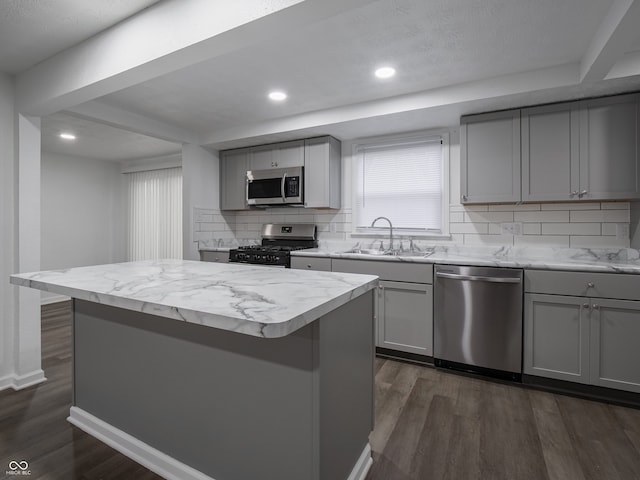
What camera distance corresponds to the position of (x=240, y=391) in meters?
1.36

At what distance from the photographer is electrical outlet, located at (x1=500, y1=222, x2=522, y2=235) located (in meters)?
3.02

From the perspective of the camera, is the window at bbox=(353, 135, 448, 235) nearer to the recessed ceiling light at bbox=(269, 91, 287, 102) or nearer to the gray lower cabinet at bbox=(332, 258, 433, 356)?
the gray lower cabinet at bbox=(332, 258, 433, 356)

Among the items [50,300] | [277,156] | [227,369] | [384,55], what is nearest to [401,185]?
[277,156]

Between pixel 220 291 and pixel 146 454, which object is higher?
pixel 220 291

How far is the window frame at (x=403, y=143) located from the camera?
132 inches

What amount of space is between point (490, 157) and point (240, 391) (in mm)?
2666

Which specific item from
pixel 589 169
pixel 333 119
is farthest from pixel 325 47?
Answer: pixel 589 169

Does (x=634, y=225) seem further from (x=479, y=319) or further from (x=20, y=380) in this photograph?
(x=20, y=380)

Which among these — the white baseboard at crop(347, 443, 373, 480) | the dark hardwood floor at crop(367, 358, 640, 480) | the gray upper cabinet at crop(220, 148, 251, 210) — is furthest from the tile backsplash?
the white baseboard at crop(347, 443, 373, 480)

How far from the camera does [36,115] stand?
257cm

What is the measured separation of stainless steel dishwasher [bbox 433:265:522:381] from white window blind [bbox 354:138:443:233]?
2.87 ft

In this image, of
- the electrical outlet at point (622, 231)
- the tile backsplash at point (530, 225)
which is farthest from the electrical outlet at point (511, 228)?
the electrical outlet at point (622, 231)

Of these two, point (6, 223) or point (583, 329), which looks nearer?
point (583, 329)

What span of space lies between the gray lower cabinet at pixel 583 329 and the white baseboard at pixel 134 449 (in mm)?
2341
